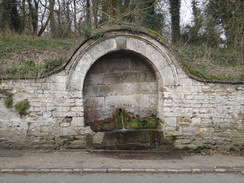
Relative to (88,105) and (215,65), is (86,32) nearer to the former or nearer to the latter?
(88,105)

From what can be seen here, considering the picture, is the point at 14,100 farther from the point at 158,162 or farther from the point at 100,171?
the point at 158,162

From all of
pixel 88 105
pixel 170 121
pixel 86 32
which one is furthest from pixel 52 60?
pixel 170 121

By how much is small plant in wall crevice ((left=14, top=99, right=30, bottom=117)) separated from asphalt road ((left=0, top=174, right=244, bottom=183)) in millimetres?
2001

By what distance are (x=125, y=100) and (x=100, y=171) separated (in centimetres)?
303

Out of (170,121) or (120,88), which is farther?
(120,88)

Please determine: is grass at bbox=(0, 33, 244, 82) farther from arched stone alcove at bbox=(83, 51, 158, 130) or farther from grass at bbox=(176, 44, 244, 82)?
arched stone alcove at bbox=(83, 51, 158, 130)

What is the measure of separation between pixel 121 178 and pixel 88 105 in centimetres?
309

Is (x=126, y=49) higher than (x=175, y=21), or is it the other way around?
(x=175, y=21)

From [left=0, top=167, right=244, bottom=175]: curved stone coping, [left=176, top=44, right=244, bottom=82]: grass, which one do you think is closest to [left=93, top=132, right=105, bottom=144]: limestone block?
[left=0, top=167, right=244, bottom=175]: curved stone coping

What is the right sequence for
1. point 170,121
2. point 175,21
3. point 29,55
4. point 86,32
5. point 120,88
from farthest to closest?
point 175,21 → point 29,55 → point 120,88 → point 170,121 → point 86,32

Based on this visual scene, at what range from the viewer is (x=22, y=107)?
6438 mm

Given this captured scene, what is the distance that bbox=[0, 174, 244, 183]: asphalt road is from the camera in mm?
4719

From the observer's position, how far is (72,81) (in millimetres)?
6609

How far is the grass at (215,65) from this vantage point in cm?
700
